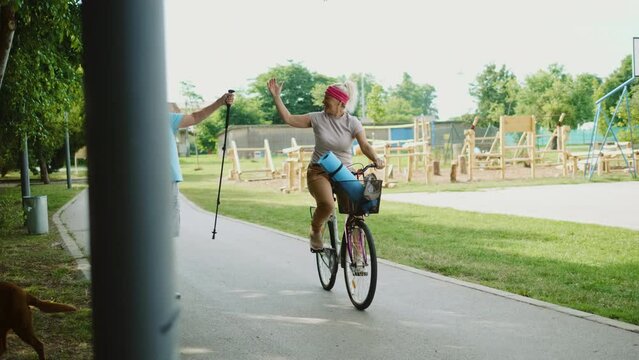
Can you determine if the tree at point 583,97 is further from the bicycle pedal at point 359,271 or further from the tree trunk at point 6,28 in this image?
the bicycle pedal at point 359,271

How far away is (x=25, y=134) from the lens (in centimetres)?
1388

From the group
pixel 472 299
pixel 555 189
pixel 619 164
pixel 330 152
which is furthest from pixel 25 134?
pixel 619 164

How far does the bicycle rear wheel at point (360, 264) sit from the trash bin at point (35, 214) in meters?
7.93

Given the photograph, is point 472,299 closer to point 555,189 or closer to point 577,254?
point 577,254

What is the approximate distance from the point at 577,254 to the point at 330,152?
4090mm

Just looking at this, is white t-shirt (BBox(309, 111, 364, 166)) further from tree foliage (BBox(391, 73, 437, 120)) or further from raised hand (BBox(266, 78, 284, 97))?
tree foliage (BBox(391, 73, 437, 120))

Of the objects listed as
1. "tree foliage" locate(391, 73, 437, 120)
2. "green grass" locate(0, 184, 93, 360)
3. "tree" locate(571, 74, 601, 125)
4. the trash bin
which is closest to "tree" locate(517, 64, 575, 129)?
"tree" locate(571, 74, 601, 125)

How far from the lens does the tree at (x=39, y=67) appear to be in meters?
9.14

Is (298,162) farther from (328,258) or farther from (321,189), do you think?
(321,189)

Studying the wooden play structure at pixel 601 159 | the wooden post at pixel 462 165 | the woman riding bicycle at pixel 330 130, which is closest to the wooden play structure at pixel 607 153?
the wooden play structure at pixel 601 159

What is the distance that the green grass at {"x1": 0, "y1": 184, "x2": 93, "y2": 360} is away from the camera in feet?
16.5

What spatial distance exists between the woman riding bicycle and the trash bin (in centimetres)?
756

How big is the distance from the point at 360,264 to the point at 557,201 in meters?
10.6

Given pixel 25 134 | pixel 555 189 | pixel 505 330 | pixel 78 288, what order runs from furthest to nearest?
pixel 555 189 < pixel 25 134 < pixel 78 288 < pixel 505 330
